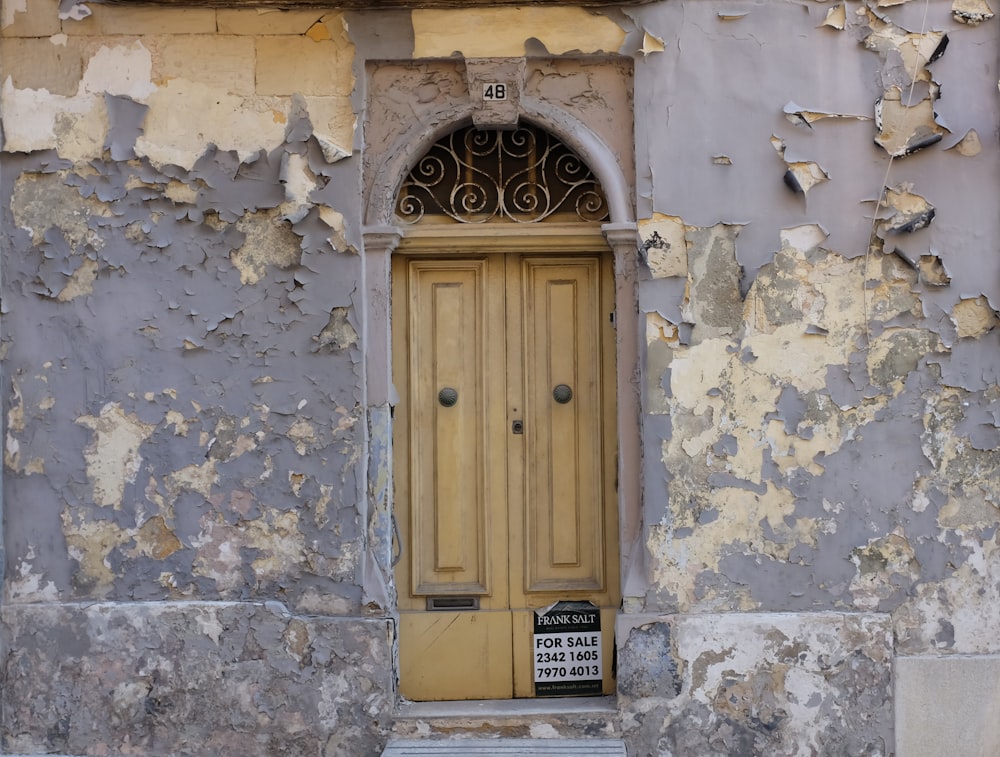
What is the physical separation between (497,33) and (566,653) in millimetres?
2979

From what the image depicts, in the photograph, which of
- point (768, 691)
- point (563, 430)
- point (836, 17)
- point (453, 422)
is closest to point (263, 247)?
point (453, 422)

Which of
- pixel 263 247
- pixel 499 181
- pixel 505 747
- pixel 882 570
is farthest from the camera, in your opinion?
pixel 499 181

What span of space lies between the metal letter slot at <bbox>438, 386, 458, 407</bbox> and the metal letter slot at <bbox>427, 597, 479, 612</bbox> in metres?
0.95

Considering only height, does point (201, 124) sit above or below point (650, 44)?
below

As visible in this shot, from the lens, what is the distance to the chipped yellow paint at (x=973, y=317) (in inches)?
200

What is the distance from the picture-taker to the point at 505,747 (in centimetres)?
493

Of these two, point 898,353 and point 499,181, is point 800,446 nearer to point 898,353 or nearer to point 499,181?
point 898,353

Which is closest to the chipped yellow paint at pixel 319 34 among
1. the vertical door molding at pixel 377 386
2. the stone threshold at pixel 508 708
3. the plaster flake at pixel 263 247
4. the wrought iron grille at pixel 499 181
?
the wrought iron grille at pixel 499 181

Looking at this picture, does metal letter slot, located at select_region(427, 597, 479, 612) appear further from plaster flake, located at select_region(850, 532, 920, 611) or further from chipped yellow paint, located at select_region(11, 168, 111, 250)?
chipped yellow paint, located at select_region(11, 168, 111, 250)

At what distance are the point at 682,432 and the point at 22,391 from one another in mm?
3091

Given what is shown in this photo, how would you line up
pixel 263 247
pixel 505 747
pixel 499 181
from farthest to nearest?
→ pixel 499 181 < pixel 263 247 < pixel 505 747

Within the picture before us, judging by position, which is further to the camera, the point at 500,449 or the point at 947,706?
the point at 500,449

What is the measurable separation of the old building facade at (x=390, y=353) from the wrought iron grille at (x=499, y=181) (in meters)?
0.14

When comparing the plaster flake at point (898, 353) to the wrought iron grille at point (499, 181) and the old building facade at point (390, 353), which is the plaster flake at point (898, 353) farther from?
the wrought iron grille at point (499, 181)
